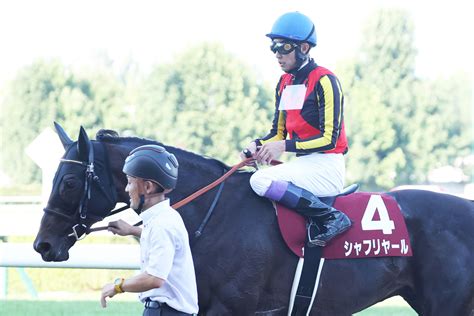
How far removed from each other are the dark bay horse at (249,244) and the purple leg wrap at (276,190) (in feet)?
0.36

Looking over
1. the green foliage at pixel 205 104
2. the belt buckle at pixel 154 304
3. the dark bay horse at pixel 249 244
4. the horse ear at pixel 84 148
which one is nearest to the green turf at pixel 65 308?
the dark bay horse at pixel 249 244

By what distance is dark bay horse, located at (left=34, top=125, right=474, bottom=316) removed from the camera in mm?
5590

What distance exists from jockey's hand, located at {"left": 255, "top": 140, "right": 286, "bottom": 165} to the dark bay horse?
7.4 inches

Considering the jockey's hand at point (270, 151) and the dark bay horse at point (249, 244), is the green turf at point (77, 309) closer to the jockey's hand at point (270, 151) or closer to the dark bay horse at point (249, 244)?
the dark bay horse at point (249, 244)

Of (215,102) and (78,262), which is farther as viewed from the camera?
(215,102)

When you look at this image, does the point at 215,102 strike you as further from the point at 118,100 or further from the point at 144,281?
the point at 144,281

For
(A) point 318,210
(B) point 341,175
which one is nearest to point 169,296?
(A) point 318,210

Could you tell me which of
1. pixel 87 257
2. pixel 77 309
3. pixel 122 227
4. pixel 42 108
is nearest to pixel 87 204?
pixel 122 227

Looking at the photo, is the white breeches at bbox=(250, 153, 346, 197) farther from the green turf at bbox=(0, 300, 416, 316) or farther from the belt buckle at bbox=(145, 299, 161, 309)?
the green turf at bbox=(0, 300, 416, 316)

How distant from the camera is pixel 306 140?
5.94 metres

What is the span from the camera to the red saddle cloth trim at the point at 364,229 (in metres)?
5.82

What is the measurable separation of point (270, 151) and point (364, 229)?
0.81 m

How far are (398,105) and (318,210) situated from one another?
49.4m

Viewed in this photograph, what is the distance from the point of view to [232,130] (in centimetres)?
5216
